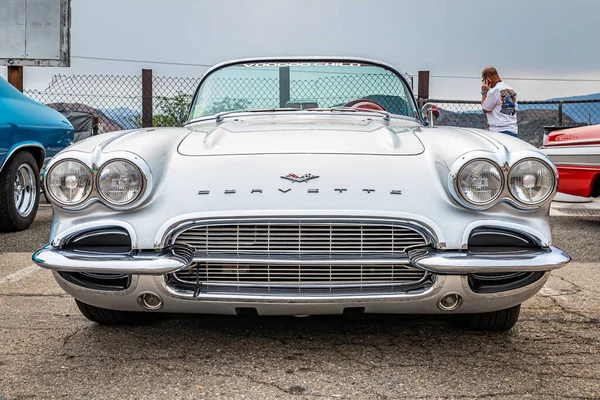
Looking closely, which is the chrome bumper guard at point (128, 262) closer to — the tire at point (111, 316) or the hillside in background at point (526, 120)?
the tire at point (111, 316)

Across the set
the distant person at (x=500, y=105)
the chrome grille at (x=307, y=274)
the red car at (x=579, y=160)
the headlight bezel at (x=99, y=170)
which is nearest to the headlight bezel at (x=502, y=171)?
the chrome grille at (x=307, y=274)

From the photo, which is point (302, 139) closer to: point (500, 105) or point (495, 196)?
point (495, 196)

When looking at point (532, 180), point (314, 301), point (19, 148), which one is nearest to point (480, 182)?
point (532, 180)

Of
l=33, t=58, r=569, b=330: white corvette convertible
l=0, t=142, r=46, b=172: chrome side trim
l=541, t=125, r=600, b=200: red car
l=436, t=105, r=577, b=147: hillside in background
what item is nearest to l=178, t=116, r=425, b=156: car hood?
l=33, t=58, r=569, b=330: white corvette convertible

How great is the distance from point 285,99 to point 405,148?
55.4 inches

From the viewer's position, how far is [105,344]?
9.05ft

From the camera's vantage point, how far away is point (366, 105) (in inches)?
161

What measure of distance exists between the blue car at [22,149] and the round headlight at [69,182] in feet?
10.0

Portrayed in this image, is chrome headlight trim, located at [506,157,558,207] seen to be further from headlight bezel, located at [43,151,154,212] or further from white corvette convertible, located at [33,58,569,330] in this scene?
headlight bezel, located at [43,151,154,212]

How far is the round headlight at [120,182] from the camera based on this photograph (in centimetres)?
259

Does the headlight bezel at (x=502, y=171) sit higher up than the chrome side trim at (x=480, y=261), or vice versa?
the headlight bezel at (x=502, y=171)

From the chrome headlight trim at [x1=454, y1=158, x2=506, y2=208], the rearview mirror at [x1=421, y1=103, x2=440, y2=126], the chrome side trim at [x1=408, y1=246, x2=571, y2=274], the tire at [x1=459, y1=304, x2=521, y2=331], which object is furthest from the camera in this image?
the rearview mirror at [x1=421, y1=103, x2=440, y2=126]

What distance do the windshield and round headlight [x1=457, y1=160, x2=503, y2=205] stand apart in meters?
1.46

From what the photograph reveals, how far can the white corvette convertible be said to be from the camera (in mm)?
2457
